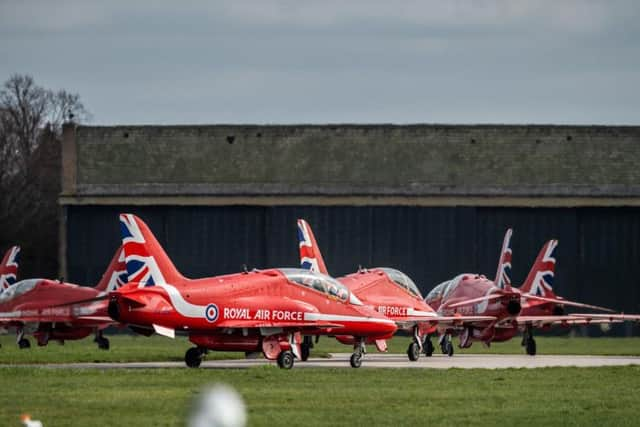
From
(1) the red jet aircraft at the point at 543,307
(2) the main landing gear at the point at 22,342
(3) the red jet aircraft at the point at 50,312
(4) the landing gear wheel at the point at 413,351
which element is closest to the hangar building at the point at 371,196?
(1) the red jet aircraft at the point at 543,307

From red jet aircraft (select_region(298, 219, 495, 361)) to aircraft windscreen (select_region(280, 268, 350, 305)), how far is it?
13.5 ft

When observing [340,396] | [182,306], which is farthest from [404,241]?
[340,396]

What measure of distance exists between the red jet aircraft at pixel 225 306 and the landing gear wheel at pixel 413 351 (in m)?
5.72

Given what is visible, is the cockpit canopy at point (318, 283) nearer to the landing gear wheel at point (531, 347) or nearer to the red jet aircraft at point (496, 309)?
the red jet aircraft at point (496, 309)

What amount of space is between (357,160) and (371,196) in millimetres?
2571

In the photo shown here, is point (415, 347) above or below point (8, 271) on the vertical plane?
below

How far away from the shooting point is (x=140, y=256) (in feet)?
109

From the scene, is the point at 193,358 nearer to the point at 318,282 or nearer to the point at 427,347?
the point at 318,282

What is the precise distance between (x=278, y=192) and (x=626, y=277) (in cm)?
1581

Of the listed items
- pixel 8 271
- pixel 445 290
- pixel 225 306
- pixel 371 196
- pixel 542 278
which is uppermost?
pixel 371 196

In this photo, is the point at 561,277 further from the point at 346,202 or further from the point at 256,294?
the point at 256,294

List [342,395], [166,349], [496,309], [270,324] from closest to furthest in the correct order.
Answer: [342,395] < [270,324] < [496,309] < [166,349]

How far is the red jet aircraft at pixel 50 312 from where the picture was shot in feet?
164

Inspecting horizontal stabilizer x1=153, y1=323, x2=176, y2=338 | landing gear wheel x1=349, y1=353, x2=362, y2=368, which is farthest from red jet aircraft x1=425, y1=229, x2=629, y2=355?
horizontal stabilizer x1=153, y1=323, x2=176, y2=338
